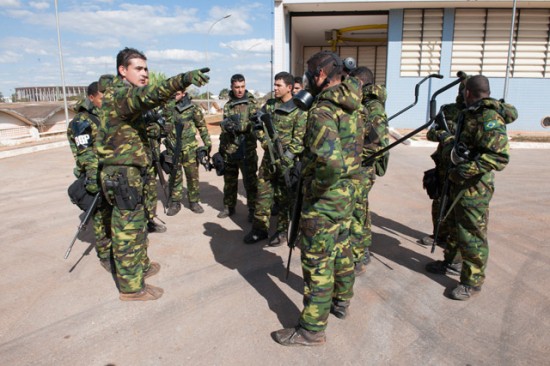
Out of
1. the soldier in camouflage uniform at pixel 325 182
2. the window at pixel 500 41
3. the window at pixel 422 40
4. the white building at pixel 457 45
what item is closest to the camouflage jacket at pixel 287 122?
the soldier in camouflage uniform at pixel 325 182

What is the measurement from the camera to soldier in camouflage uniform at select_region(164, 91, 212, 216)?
18.9 feet

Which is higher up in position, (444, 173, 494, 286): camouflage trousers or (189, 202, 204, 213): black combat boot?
(444, 173, 494, 286): camouflage trousers

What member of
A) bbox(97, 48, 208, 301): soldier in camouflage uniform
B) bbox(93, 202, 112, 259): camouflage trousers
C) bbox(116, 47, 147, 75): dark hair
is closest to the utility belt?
bbox(97, 48, 208, 301): soldier in camouflage uniform

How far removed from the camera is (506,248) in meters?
4.46

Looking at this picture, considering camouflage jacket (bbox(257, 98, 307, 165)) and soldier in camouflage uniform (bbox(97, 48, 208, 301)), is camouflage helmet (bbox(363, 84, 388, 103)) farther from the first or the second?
soldier in camouflage uniform (bbox(97, 48, 208, 301))

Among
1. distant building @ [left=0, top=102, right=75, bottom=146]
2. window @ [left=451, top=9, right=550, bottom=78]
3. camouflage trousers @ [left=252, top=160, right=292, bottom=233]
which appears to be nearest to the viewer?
camouflage trousers @ [left=252, top=160, right=292, bottom=233]

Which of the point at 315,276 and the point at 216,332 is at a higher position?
the point at 315,276

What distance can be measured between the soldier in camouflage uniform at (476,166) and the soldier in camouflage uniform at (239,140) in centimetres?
281

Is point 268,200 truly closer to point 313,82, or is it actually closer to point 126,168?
point 126,168

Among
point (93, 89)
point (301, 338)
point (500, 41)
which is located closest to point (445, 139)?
point (301, 338)

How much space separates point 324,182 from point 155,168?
3.38 metres

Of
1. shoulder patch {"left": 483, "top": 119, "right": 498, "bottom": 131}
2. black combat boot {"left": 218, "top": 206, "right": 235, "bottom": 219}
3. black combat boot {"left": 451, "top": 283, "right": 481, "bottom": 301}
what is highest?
shoulder patch {"left": 483, "top": 119, "right": 498, "bottom": 131}

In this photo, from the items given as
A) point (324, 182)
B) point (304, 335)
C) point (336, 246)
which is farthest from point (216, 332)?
point (324, 182)

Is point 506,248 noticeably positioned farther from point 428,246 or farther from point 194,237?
point 194,237
